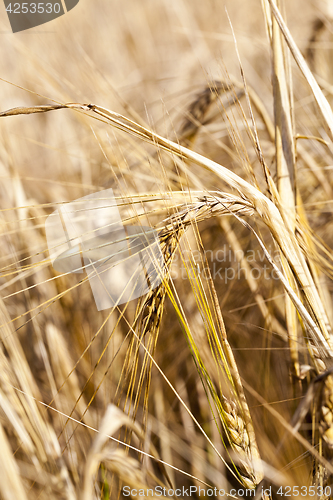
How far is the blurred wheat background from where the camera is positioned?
9.7 inches

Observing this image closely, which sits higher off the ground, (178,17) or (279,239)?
(178,17)

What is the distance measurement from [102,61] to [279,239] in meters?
0.67

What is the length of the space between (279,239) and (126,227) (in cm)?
17

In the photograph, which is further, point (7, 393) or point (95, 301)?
point (95, 301)

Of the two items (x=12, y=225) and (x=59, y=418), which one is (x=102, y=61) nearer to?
(x=12, y=225)

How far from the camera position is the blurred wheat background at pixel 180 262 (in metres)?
0.25

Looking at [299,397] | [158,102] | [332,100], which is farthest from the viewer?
[158,102]

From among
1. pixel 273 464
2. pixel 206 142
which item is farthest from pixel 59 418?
pixel 206 142

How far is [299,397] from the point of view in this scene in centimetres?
33

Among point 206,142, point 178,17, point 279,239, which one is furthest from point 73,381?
point 178,17

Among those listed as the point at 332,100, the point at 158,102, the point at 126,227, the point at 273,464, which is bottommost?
the point at 273,464

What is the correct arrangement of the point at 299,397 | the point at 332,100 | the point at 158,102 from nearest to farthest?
1. the point at 299,397
2. the point at 332,100
3. the point at 158,102

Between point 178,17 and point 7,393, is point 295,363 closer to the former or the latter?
point 7,393

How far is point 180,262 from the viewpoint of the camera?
18.4 inches
